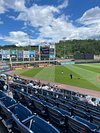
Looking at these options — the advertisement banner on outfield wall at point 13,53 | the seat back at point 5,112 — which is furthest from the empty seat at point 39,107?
the advertisement banner on outfield wall at point 13,53

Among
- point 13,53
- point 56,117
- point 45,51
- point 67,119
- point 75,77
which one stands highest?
point 45,51

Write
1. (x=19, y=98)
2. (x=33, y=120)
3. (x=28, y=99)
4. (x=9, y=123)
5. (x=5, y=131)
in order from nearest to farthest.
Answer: (x=33, y=120), (x=9, y=123), (x=5, y=131), (x=28, y=99), (x=19, y=98)

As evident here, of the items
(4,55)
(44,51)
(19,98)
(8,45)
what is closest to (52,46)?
(44,51)

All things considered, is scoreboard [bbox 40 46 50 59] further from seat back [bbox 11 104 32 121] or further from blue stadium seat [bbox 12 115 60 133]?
blue stadium seat [bbox 12 115 60 133]

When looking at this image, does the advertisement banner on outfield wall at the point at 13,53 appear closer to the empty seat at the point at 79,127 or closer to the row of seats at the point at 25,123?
the row of seats at the point at 25,123

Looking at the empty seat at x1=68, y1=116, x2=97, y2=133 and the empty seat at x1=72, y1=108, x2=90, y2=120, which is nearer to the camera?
the empty seat at x1=68, y1=116, x2=97, y2=133

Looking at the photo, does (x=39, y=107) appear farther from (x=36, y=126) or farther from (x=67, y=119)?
(x=36, y=126)

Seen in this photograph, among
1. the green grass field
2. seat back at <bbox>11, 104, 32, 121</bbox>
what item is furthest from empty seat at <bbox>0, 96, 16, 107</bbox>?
the green grass field

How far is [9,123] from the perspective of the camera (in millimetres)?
4094

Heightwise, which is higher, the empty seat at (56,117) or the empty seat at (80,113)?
the empty seat at (56,117)

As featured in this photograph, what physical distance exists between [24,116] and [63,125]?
898 millimetres

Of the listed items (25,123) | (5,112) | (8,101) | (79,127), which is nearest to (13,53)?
(8,101)

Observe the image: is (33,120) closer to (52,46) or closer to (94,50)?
(52,46)

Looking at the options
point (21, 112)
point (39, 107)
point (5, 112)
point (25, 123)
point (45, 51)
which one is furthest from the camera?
point (45, 51)
